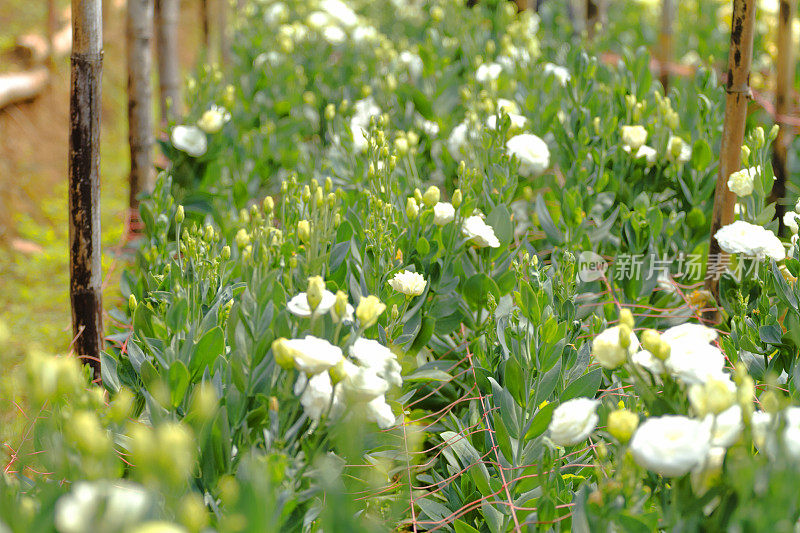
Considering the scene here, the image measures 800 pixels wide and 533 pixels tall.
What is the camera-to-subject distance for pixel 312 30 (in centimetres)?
415

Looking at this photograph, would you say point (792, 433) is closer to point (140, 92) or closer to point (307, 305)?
point (307, 305)

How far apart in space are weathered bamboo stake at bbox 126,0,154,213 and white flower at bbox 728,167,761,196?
1890 mm

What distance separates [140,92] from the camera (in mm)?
2838

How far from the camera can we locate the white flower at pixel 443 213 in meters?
1.81

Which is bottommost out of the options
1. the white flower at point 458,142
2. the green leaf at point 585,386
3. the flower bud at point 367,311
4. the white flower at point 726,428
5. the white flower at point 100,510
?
the green leaf at point 585,386

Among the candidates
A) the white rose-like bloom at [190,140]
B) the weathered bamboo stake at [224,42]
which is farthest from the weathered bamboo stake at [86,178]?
the weathered bamboo stake at [224,42]

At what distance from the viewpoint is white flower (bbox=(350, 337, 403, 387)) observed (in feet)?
3.89

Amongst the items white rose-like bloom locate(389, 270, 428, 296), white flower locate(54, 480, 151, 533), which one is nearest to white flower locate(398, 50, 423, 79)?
white rose-like bloom locate(389, 270, 428, 296)

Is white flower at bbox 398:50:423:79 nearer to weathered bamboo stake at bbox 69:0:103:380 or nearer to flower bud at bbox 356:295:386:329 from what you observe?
weathered bamboo stake at bbox 69:0:103:380

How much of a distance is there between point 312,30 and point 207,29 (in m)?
0.68

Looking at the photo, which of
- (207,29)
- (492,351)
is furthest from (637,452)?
(207,29)

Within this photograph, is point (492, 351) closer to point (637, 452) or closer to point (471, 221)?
point (471, 221)

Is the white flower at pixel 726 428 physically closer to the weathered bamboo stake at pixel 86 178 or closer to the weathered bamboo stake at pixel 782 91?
the weathered bamboo stake at pixel 86 178

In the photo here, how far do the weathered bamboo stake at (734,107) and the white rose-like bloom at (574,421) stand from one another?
114 centimetres
